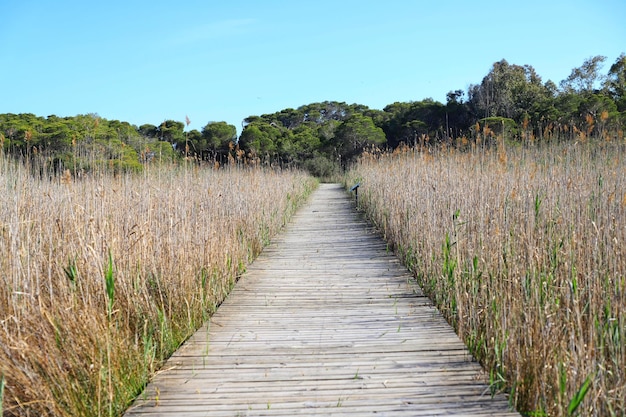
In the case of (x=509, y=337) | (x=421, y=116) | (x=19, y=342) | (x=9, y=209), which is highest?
(x=421, y=116)

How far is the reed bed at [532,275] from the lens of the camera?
2070 millimetres

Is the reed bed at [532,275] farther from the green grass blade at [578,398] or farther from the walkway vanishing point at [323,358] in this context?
the walkway vanishing point at [323,358]

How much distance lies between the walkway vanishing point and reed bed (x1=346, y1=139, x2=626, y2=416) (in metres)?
0.18

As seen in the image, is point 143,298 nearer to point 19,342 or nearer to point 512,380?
point 19,342

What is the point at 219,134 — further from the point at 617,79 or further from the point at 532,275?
the point at 532,275

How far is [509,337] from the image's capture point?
2396mm

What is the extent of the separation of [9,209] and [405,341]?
8.65 ft

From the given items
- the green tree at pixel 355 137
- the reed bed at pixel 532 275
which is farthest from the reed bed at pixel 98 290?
the green tree at pixel 355 137

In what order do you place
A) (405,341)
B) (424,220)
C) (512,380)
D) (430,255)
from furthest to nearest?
(424,220) < (430,255) < (405,341) < (512,380)

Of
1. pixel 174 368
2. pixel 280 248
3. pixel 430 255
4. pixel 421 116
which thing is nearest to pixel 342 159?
pixel 421 116

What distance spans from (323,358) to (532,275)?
1.12 meters

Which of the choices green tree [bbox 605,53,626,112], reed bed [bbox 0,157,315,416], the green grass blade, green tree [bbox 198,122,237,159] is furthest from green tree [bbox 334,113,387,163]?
the green grass blade

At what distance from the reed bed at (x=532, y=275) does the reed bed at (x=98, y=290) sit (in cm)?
164

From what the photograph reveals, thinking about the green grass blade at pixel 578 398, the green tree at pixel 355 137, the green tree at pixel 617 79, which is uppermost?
the green tree at pixel 617 79
